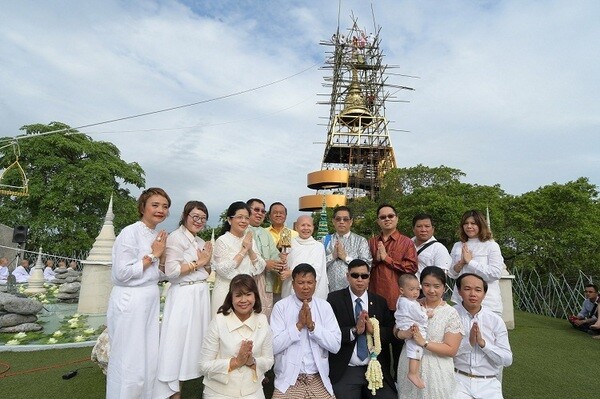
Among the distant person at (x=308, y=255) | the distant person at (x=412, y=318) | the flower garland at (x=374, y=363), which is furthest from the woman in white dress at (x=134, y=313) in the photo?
the distant person at (x=412, y=318)

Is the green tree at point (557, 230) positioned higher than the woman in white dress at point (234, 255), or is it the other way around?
the green tree at point (557, 230)

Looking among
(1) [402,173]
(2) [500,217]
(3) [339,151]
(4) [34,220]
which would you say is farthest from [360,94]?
(4) [34,220]

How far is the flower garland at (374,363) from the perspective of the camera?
357 centimetres

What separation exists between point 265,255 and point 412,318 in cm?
206

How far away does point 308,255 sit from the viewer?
4.54 metres

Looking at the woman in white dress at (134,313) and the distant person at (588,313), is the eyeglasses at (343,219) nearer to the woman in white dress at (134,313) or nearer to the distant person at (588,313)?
the woman in white dress at (134,313)

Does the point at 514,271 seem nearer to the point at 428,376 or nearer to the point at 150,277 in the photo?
the point at 428,376

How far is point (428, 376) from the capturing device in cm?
330

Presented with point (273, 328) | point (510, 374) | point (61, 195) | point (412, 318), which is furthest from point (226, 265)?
point (61, 195)

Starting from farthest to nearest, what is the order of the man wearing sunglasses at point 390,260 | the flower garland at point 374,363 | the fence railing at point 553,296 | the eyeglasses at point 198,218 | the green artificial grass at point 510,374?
1. the fence railing at point 553,296
2. the green artificial grass at point 510,374
3. the man wearing sunglasses at point 390,260
4. the eyeglasses at point 198,218
5. the flower garland at point 374,363

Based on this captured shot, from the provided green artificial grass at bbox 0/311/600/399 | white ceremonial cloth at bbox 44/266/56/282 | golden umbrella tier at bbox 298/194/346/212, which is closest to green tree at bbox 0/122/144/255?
white ceremonial cloth at bbox 44/266/56/282

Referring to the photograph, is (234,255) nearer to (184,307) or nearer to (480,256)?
(184,307)

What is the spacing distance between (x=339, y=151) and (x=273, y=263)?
38905mm

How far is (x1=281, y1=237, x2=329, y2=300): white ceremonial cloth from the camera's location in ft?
14.9
